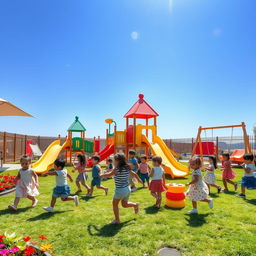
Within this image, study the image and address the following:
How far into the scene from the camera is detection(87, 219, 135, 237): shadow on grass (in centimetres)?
384

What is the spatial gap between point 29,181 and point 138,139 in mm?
8996

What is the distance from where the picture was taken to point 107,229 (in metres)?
4.07

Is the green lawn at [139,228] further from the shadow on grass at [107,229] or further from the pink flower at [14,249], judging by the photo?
the pink flower at [14,249]

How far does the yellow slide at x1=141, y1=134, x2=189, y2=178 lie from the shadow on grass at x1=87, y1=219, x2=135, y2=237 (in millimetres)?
6333

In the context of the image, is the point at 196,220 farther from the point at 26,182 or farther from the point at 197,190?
the point at 26,182

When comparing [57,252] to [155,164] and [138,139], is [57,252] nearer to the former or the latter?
[155,164]

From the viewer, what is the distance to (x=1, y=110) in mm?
13938

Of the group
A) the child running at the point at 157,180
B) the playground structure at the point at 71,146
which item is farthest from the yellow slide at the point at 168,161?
the playground structure at the point at 71,146

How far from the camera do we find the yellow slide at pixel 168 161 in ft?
36.1

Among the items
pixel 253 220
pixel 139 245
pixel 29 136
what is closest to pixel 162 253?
pixel 139 245

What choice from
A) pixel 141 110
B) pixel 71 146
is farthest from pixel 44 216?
pixel 71 146

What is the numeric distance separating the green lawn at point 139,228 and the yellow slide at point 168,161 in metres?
5.07

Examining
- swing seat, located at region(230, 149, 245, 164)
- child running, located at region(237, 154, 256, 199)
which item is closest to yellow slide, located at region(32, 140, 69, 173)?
child running, located at region(237, 154, 256, 199)

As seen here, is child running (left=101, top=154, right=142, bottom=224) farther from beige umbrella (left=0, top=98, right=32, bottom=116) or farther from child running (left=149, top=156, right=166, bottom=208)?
beige umbrella (left=0, top=98, right=32, bottom=116)
